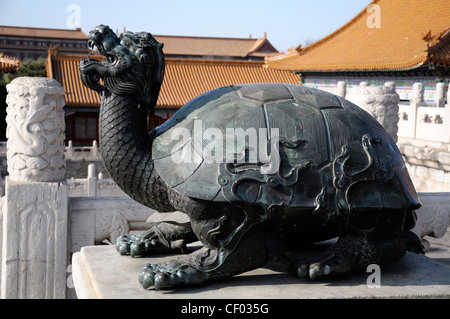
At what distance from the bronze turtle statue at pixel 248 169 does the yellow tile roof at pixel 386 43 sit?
10.8 metres

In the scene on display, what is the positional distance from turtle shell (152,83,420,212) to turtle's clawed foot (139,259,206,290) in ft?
1.26

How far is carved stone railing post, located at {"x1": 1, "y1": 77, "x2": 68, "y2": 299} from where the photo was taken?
3.98 m

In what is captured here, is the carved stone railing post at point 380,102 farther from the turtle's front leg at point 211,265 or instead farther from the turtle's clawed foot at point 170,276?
the turtle's clawed foot at point 170,276

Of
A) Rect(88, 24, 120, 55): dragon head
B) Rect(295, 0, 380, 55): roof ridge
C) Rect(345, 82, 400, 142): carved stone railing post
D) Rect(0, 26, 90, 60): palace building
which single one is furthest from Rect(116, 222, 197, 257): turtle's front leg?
Rect(0, 26, 90, 60): palace building

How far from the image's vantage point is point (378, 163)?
9.75ft

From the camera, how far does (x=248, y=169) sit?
2832 mm

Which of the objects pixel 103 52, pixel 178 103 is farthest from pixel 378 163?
pixel 178 103

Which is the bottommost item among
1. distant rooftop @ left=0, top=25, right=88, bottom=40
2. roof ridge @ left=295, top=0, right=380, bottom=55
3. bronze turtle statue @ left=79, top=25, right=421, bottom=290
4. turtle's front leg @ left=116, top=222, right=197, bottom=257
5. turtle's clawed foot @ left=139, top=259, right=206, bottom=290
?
turtle's clawed foot @ left=139, top=259, right=206, bottom=290

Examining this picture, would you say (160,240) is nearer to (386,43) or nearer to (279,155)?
(279,155)

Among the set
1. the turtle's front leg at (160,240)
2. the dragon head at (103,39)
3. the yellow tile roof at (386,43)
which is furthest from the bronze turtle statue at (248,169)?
the yellow tile roof at (386,43)

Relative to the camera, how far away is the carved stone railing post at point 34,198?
3977mm

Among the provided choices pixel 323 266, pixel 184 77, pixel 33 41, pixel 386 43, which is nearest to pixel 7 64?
pixel 184 77

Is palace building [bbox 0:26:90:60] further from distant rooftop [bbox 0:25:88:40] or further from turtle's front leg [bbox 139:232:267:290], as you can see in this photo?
turtle's front leg [bbox 139:232:267:290]

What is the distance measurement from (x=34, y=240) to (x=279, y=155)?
2083 millimetres
